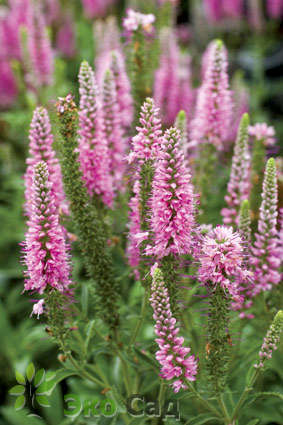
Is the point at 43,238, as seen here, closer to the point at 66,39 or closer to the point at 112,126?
the point at 112,126

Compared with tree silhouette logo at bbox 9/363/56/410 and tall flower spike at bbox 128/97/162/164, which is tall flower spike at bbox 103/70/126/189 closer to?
tall flower spike at bbox 128/97/162/164

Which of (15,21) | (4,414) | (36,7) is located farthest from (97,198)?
(15,21)

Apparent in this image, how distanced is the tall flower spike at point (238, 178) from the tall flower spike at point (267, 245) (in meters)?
0.25

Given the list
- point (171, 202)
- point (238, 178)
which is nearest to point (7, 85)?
point (238, 178)

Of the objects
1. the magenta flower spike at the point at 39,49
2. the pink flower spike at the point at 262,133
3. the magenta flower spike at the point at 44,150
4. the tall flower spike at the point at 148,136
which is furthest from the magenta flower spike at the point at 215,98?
the magenta flower spike at the point at 39,49

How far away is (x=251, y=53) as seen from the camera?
21.5 ft

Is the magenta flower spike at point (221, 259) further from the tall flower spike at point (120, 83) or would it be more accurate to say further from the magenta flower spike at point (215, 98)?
the tall flower spike at point (120, 83)

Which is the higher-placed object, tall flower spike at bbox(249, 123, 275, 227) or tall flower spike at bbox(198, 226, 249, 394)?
tall flower spike at bbox(249, 123, 275, 227)

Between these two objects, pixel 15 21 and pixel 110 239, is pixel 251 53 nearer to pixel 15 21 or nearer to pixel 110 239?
pixel 15 21

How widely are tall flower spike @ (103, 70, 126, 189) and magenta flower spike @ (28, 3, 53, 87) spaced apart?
171 cm

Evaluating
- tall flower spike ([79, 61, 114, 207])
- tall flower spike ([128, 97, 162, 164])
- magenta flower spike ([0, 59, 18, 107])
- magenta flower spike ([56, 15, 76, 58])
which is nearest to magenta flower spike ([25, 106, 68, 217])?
tall flower spike ([79, 61, 114, 207])

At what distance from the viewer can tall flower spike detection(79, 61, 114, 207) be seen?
2.14 m

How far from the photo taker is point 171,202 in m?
1.58

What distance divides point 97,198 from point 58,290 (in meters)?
0.70
